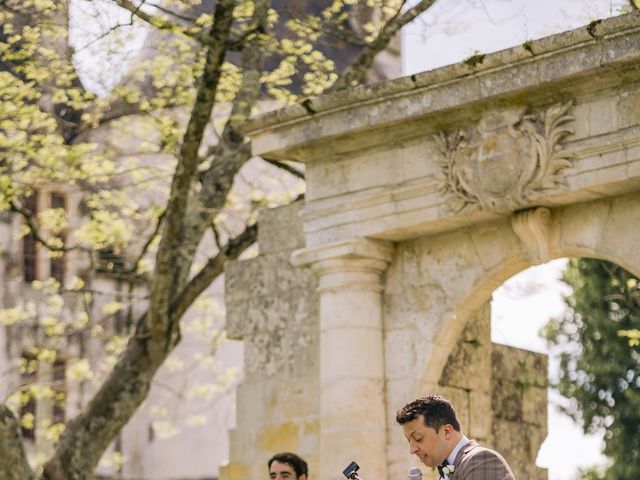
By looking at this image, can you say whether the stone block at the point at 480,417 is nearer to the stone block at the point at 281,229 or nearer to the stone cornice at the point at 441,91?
the stone block at the point at 281,229

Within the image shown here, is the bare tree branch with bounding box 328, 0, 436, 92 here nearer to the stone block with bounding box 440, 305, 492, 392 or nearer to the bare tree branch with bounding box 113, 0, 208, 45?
the bare tree branch with bounding box 113, 0, 208, 45

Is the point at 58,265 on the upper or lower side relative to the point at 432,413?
upper

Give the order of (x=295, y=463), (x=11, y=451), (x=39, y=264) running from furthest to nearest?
(x=39, y=264) → (x=11, y=451) → (x=295, y=463)

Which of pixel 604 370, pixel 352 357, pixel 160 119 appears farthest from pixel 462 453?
pixel 604 370

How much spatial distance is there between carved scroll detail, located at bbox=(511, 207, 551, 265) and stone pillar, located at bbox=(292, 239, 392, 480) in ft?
3.41

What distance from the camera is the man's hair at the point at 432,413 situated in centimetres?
727

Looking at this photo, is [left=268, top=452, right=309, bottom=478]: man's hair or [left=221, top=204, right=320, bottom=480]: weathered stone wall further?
[left=221, top=204, right=320, bottom=480]: weathered stone wall

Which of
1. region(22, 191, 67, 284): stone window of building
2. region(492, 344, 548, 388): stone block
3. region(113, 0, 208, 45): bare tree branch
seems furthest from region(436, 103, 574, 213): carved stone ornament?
region(22, 191, 67, 284): stone window of building

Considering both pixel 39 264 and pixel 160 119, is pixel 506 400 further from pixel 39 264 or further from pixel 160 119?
pixel 39 264

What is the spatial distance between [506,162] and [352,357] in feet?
5.43

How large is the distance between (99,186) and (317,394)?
7.85 meters

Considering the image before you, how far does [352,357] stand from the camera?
37.3ft

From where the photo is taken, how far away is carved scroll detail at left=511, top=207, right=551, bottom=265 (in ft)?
35.3

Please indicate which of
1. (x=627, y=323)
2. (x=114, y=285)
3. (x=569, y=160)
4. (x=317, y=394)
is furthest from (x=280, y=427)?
(x=114, y=285)
